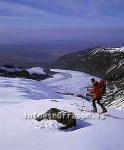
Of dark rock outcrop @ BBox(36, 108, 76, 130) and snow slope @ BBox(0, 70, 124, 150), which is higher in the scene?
dark rock outcrop @ BBox(36, 108, 76, 130)

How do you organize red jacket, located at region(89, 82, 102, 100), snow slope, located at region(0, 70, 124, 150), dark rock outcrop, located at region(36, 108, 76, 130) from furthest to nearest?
red jacket, located at region(89, 82, 102, 100), dark rock outcrop, located at region(36, 108, 76, 130), snow slope, located at region(0, 70, 124, 150)

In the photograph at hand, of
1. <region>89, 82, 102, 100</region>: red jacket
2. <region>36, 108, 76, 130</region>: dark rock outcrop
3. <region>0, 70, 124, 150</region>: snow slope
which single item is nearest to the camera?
<region>0, 70, 124, 150</region>: snow slope

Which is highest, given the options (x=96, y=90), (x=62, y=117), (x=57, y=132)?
(x=96, y=90)

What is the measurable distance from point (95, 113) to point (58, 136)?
5.28 meters

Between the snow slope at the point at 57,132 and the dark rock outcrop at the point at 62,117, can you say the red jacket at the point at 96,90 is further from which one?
the dark rock outcrop at the point at 62,117

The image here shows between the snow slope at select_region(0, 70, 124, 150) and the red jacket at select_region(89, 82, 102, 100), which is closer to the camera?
the snow slope at select_region(0, 70, 124, 150)

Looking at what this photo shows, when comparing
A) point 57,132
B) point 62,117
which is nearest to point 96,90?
point 62,117

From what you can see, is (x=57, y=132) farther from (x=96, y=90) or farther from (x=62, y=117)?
(x=96, y=90)

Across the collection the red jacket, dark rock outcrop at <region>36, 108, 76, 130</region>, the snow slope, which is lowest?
the snow slope

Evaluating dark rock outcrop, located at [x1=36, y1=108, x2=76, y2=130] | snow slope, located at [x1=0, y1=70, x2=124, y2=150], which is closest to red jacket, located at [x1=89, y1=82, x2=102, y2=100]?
snow slope, located at [x1=0, y1=70, x2=124, y2=150]

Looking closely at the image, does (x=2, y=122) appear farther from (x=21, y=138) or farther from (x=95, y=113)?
(x=95, y=113)

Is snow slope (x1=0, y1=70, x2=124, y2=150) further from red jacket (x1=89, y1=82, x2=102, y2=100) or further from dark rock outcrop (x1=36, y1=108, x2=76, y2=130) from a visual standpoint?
red jacket (x1=89, y1=82, x2=102, y2=100)

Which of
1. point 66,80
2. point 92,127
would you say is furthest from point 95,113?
point 66,80

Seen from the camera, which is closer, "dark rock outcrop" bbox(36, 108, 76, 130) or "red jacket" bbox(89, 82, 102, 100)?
"dark rock outcrop" bbox(36, 108, 76, 130)
